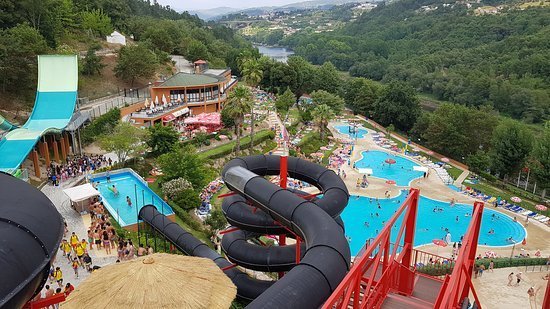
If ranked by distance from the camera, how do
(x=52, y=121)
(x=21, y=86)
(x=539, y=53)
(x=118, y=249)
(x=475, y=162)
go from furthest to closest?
(x=539, y=53)
(x=475, y=162)
(x=21, y=86)
(x=52, y=121)
(x=118, y=249)

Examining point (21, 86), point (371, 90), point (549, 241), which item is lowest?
point (549, 241)

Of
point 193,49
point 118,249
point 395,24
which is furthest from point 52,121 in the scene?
point 395,24

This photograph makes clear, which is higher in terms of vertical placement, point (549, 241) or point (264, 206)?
point (264, 206)

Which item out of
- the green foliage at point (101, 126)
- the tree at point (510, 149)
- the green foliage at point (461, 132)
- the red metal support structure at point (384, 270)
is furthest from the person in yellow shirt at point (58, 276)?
the green foliage at point (461, 132)

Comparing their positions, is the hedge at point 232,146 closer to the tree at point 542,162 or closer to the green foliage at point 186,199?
the green foliage at point 186,199

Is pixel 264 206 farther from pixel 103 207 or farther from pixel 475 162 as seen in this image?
pixel 475 162

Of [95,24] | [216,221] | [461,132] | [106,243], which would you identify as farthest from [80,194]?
[95,24]
